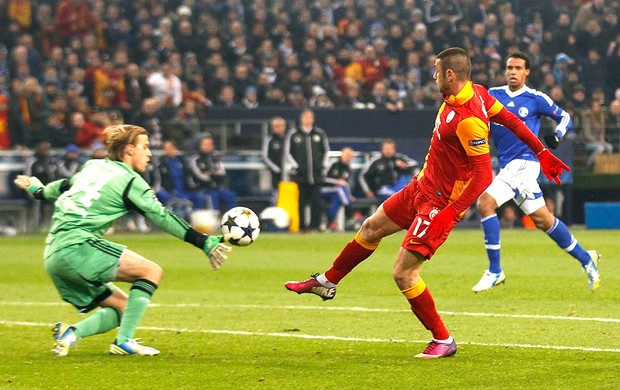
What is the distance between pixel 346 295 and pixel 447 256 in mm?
4465

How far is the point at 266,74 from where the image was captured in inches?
986

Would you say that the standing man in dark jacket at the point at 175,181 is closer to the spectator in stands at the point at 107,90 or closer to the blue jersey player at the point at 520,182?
the spectator in stands at the point at 107,90

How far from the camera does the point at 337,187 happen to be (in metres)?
22.5

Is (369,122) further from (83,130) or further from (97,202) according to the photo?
(97,202)

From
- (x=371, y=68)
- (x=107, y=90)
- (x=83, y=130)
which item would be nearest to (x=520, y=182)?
(x=83, y=130)

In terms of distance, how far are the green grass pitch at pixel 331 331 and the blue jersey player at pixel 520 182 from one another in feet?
1.20

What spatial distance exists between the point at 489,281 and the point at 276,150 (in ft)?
33.7

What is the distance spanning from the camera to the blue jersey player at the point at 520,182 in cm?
1233

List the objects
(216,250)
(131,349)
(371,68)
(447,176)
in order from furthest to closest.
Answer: (371,68), (447,176), (131,349), (216,250)

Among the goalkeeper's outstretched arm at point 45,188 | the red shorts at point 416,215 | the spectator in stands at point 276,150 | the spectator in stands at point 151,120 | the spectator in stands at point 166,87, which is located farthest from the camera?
the spectator in stands at point 166,87

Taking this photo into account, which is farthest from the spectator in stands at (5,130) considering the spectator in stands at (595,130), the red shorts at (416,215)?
the red shorts at (416,215)

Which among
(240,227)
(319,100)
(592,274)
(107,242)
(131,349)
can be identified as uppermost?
(240,227)

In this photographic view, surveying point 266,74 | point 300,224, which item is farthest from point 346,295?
point 266,74

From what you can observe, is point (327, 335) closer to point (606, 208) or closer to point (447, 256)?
point (447, 256)
